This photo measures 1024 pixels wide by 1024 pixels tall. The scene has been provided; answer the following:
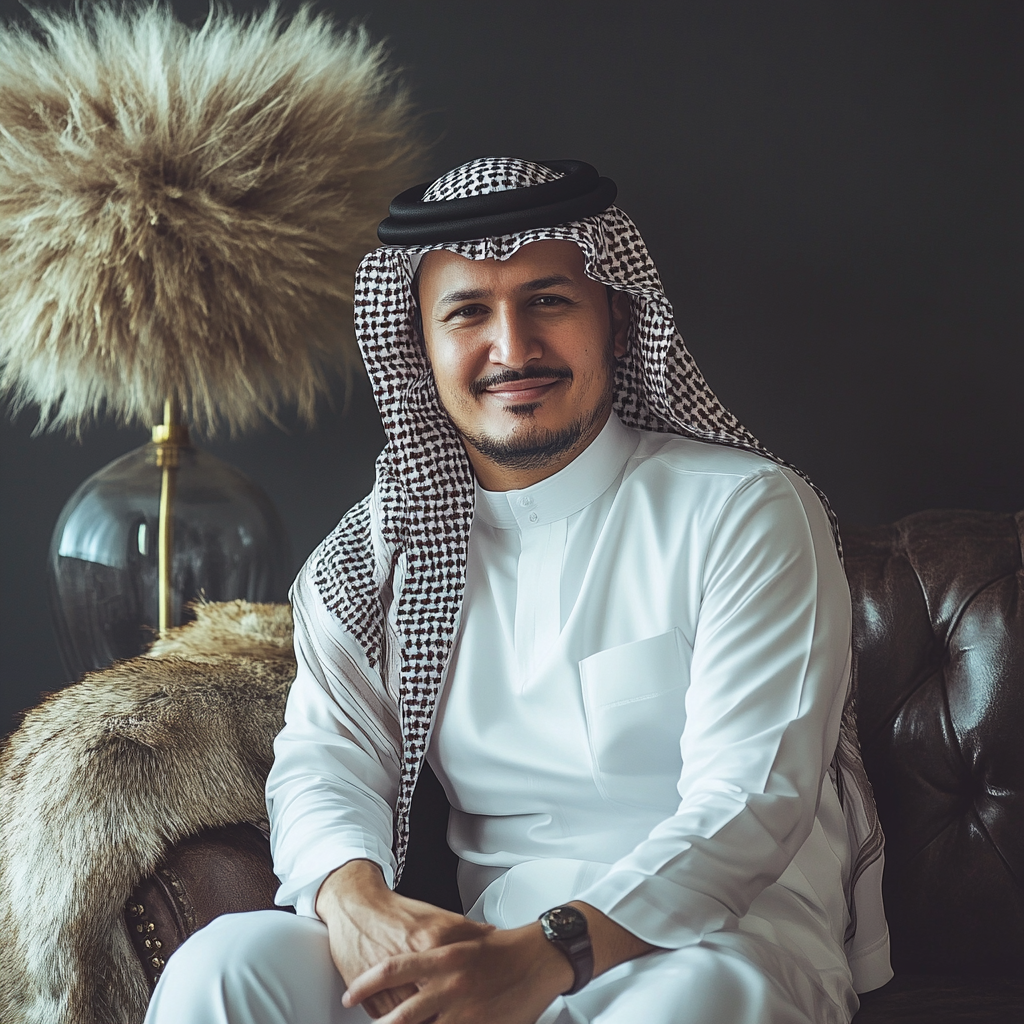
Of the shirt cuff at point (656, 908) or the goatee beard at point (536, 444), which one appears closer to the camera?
the shirt cuff at point (656, 908)

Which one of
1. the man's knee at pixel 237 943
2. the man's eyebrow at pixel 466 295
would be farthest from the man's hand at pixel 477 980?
the man's eyebrow at pixel 466 295

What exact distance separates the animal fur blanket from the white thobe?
12 cm

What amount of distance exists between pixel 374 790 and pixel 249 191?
1236mm

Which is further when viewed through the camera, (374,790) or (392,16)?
(392,16)

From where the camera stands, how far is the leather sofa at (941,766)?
165 cm

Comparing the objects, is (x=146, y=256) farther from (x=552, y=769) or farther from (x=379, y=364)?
(x=552, y=769)

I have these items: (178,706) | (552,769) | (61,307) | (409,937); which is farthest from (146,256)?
(409,937)

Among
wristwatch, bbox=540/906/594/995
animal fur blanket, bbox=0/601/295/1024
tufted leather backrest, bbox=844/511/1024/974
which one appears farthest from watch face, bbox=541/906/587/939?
tufted leather backrest, bbox=844/511/1024/974

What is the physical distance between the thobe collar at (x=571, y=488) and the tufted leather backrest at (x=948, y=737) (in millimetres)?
571

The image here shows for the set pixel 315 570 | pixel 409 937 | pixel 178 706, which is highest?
pixel 315 570

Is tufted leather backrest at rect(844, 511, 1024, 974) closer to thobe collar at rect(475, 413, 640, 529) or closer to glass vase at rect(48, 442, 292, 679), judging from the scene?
thobe collar at rect(475, 413, 640, 529)

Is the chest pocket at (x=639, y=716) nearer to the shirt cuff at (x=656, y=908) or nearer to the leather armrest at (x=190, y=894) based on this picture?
the shirt cuff at (x=656, y=908)

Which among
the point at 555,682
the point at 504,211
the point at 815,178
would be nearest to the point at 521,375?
the point at 504,211

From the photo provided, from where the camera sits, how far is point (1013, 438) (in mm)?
2279
